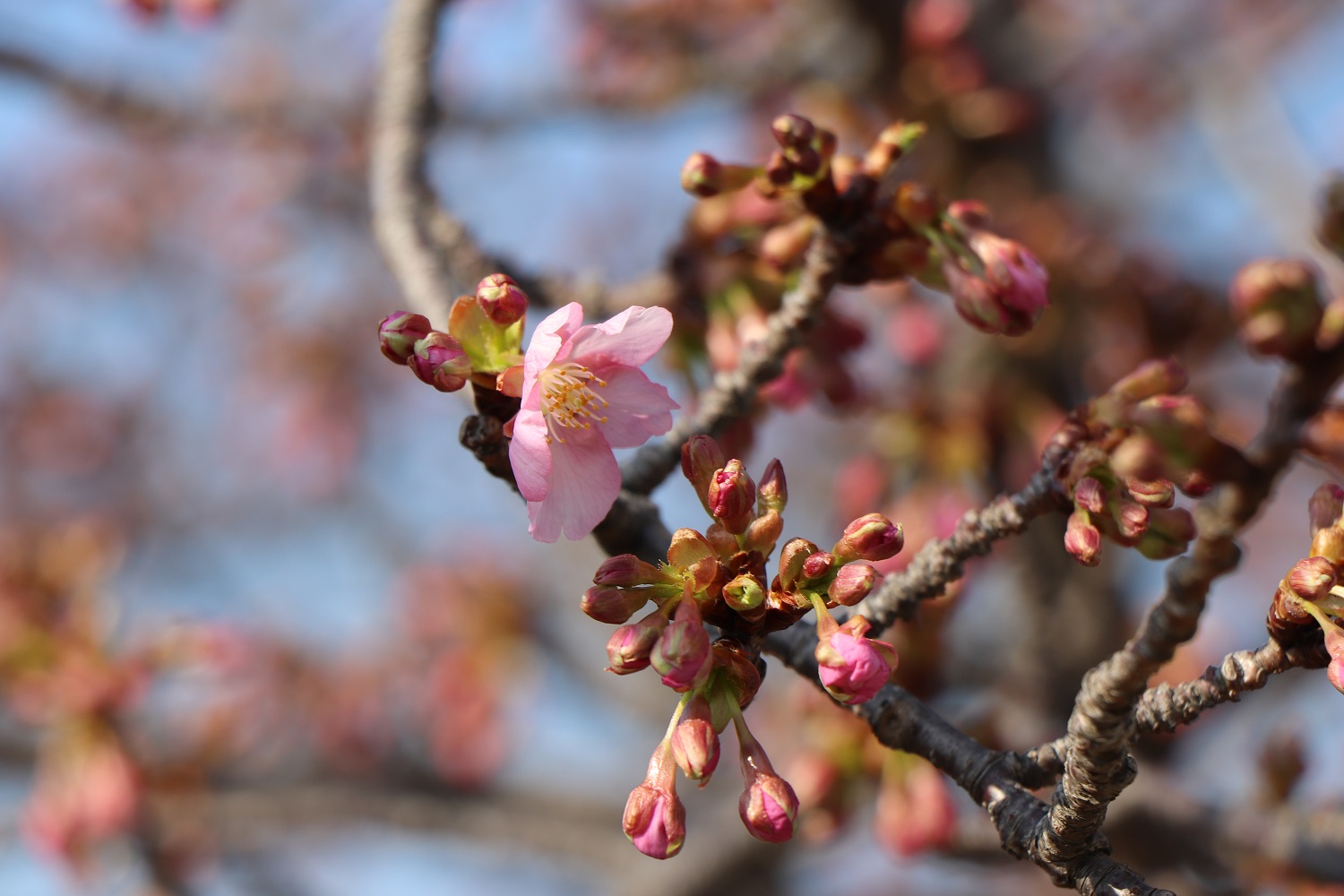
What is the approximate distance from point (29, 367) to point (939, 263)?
8.53 m

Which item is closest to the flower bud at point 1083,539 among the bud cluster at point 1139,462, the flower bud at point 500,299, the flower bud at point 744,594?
the bud cluster at point 1139,462

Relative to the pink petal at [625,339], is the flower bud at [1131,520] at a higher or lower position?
lower

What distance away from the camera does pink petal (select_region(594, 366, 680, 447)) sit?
139cm

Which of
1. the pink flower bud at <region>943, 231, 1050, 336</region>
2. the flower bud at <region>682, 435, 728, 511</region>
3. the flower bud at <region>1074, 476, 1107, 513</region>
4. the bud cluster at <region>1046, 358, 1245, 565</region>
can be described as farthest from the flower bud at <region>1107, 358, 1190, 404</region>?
the flower bud at <region>682, 435, 728, 511</region>

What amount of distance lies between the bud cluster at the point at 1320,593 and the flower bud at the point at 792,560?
0.52 meters

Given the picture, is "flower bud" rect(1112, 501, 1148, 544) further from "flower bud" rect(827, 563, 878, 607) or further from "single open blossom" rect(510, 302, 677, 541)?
"single open blossom" rect(510, 302, 677, 541)

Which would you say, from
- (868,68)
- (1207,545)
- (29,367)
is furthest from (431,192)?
(29,367)

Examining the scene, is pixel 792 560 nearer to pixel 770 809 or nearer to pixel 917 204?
pixel 770 809

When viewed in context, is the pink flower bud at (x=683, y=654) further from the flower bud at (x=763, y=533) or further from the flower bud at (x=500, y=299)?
the flower bud at (x=500, y=299)

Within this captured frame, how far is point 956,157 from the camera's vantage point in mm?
3955

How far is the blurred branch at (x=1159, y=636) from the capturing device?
35.8 inches

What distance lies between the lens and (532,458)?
1.20 meters

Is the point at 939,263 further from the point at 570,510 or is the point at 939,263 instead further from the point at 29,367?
the point at 29,367

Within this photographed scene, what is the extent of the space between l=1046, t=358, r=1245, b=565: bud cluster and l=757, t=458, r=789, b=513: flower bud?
13.7 inches
